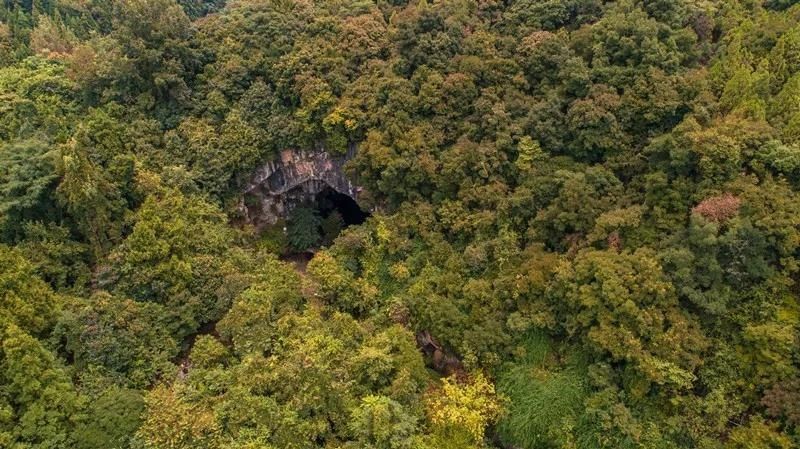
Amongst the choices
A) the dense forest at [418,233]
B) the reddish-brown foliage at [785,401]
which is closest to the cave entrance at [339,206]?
the dense forest at [418,233]

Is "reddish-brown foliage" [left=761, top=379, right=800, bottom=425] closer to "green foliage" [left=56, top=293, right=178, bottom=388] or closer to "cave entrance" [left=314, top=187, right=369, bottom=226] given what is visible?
"green foliage" [left=56, top=293, right=178, bottom=388]

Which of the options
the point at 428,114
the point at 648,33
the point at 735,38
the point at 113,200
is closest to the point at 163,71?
the point at 113,200

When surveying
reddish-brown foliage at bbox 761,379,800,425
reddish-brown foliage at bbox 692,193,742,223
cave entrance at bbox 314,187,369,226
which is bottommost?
cave entrance at bbox 314,187,369,226

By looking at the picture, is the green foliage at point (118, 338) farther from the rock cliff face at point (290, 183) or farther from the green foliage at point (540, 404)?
the green foliage at point (540, 404)

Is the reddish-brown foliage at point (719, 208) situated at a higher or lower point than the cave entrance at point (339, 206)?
higher

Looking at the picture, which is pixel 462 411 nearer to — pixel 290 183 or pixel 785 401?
pixel 785 401

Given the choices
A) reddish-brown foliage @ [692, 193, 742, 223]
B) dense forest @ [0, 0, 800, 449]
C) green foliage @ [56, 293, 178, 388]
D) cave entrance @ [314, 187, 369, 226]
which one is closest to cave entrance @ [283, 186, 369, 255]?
cave entrance @ [314, 187, 369, 226]
